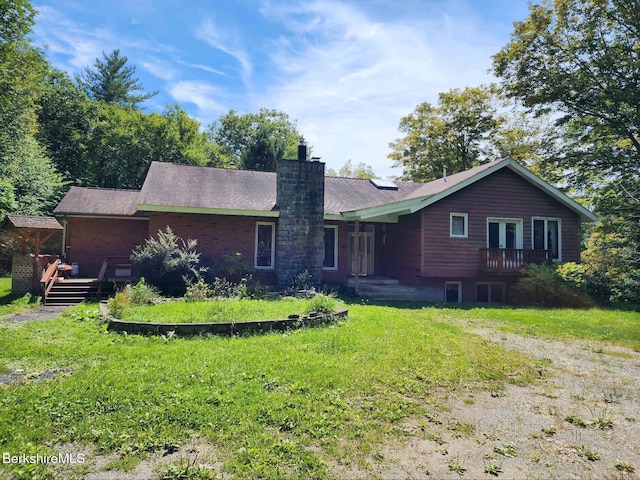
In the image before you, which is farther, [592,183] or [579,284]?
[592,183]

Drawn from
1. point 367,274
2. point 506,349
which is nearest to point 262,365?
point 506,349

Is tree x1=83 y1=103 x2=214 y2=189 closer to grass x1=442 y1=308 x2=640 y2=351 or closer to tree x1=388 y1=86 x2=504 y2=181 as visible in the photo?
tree x1=388 y1=86 x2=504 y2=181

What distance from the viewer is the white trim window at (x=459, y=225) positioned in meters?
14.4

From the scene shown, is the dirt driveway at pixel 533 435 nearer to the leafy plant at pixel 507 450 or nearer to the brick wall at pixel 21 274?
the leafy plant at pixel 507 450

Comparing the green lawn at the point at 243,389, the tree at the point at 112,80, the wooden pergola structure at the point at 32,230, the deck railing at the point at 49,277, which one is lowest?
the green lawn at the point at 243,389

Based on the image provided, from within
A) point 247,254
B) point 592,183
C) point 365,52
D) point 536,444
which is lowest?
point 536,444

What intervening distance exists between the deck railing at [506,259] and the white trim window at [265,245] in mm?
7935

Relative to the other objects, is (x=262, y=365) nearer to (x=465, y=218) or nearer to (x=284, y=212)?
(x=284, y=212)

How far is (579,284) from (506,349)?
876 cm

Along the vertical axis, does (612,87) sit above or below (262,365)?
above

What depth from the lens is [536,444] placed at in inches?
139

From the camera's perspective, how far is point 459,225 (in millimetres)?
14539

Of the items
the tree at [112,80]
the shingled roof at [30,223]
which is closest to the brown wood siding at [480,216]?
the shingled roof at [30,223]

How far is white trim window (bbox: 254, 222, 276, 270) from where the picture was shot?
14.2 meters
